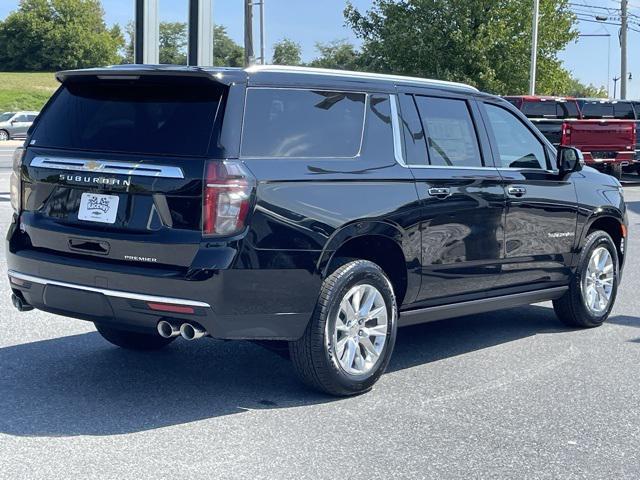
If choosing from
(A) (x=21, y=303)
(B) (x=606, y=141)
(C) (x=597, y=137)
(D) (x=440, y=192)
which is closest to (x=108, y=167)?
(A) (x=21, y=303)

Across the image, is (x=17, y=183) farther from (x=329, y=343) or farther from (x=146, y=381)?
(x=329, y=343)

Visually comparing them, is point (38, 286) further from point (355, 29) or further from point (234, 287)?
point (355, 29)

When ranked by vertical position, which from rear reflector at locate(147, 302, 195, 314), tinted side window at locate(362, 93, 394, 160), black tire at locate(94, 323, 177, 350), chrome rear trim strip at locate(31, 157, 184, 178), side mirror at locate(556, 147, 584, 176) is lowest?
black tire at locate(94, 323, 177, 350)

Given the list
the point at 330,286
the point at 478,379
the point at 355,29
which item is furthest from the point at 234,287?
the point at 355,29

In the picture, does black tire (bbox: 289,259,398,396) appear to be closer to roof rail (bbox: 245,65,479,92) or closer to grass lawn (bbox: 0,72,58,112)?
roof rail (bbox: 245,65,479,92)

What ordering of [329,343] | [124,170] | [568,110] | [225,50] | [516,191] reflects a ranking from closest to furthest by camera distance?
[124,170]
[329,343]
[516,191]
[568,110]
[225,50]

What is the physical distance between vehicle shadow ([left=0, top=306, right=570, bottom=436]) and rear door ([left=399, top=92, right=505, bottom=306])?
66cm

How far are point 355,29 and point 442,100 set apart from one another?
45585 mm

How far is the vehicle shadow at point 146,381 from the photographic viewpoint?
5.28 m

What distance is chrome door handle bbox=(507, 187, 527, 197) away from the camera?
701 cm

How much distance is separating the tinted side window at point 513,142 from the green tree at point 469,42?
39944mm

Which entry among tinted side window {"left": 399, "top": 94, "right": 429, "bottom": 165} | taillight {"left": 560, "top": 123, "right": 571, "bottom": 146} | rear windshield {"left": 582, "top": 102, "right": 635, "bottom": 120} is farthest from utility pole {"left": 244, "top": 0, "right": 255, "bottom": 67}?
tinted side window {"left": 399, "top": 94, "right": 429, "bottom": 165}

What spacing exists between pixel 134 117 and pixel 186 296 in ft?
3.62

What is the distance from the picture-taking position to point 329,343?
562cm
